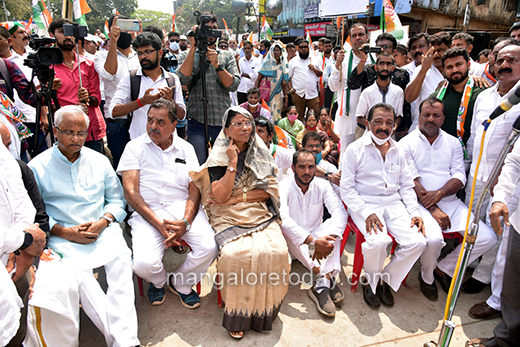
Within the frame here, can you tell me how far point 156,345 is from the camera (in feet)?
7.84

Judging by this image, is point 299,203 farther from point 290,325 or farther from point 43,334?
point 43,334

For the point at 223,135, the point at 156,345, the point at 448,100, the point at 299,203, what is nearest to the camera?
the point at 156,345

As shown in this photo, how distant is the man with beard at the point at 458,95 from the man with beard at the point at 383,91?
44cm

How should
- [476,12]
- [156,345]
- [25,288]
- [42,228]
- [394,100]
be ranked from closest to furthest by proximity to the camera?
1. [25,288]
2. [42,228]
3. [156,345]
4. [394,100]
5. [476,12]

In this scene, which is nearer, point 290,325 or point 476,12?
point 290,325

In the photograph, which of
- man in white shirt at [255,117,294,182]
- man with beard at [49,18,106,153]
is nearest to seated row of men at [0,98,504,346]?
man in white shirt at [255,117,294,182]

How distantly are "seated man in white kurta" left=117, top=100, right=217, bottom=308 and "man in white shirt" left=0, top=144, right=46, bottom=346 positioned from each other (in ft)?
2.56

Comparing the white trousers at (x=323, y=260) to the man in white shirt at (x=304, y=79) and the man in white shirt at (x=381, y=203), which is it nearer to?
the man in white shirt at (x=381, y=203)

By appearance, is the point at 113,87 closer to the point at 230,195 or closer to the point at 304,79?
the point at 230,195

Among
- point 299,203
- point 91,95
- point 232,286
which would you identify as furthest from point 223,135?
point 91,95

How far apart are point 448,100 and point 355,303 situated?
2322 mm

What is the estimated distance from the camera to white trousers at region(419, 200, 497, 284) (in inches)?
115

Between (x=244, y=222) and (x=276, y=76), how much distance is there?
4.85 metres

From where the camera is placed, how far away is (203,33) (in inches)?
132
